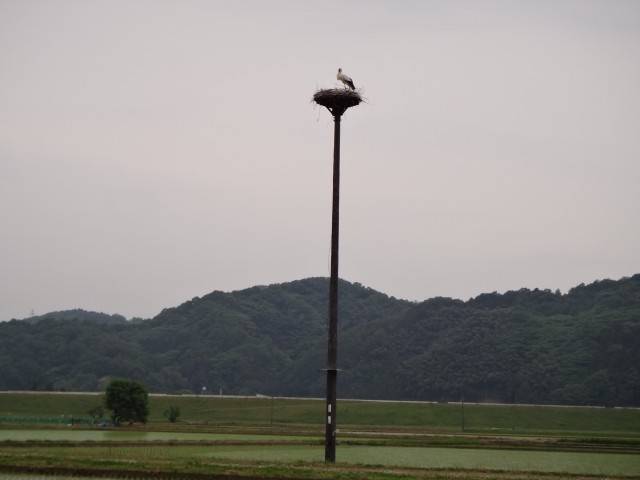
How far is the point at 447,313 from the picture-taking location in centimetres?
18775

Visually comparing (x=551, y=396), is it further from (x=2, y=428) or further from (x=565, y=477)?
(x=565, y=477)

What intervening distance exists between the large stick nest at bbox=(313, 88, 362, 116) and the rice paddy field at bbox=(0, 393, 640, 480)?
16.7 meters

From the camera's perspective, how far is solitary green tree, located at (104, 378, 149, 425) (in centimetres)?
8262

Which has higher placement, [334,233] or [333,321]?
[334,233]

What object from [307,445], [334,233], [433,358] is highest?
[433,358]

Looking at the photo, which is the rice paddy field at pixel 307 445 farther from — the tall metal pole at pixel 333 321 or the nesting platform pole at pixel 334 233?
the nesting platform pole at pixel 334 233

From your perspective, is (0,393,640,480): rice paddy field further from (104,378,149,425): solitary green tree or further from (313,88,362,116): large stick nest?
(313,88,362,116): large stick nest

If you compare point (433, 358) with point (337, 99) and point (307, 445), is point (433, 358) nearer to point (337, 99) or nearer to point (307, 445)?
point (307, 445)

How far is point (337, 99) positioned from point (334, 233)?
6.37 meters

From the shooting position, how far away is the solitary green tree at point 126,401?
8262 cm

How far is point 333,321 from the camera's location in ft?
144

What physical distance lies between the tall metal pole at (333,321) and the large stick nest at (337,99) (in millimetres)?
567

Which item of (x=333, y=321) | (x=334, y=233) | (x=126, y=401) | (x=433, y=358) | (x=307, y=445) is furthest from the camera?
(x=433, y=358)

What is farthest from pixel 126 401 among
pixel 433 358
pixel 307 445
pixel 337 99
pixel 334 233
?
pixel 433 358
